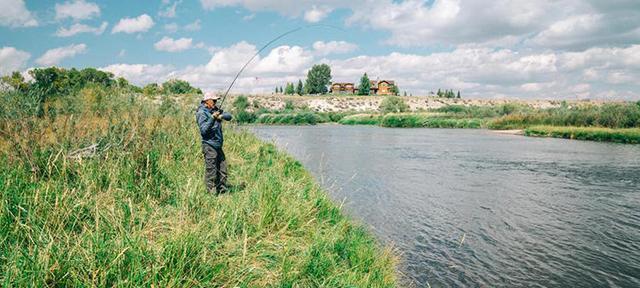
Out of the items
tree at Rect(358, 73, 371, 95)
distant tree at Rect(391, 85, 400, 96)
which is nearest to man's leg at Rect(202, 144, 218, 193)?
tree at Rect(358, 73, 371, 95)

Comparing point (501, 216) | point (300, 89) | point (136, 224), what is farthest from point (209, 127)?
point (300, 89)

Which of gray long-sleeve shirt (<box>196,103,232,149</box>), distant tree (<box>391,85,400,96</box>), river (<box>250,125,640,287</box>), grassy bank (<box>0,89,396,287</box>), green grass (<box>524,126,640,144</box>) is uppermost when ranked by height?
distant tree (<box>391,85,400,96</box>)

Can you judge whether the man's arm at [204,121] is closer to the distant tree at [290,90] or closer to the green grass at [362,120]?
the green grass at [362,120]

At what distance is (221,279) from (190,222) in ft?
3.56

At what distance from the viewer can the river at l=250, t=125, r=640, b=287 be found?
22.0ft

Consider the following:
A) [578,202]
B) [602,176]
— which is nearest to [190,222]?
[578,202]

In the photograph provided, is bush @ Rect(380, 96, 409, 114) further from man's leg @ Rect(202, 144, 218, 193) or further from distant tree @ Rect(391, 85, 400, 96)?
man's leg @ Rect(202, 144, 218, 193)

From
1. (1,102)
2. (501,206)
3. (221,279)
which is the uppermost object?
(1,102)

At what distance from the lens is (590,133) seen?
32938 millimetres

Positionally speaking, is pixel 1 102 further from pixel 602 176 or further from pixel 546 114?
pixel 546 114

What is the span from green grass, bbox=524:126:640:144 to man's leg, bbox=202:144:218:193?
33325 mm

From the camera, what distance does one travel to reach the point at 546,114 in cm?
4397

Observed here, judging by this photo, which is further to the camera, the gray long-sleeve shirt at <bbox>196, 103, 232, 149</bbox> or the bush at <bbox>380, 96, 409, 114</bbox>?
the bush at <bbox>380, 96, 409, 114</bbox>

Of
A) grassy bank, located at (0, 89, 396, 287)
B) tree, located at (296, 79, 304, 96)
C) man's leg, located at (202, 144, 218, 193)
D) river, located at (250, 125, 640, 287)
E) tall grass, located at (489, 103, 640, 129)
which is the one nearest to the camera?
grassy bank, located at (0, 89, 396, 287)
